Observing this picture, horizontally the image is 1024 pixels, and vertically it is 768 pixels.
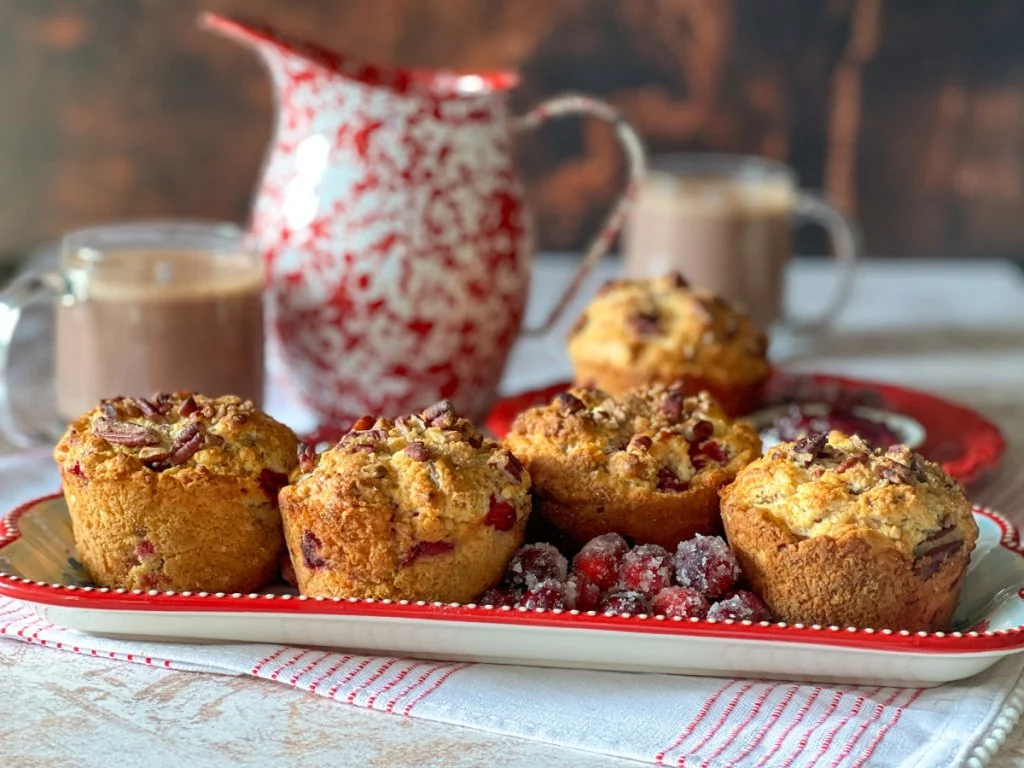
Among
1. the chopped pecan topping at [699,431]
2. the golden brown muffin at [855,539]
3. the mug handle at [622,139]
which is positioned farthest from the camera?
the mug handle at [622,139]

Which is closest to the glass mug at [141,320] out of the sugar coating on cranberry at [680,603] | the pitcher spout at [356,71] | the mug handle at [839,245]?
the pitcher spout at [356,71]

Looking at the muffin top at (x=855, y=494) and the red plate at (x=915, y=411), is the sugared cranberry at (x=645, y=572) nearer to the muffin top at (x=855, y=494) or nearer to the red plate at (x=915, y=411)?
the muffin top at (x=855, y=494)

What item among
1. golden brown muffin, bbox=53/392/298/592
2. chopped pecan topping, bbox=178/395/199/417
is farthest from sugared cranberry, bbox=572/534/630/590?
chopped pecan topping, bbox=178/395/199/417

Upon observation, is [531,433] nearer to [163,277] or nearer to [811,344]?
[163,277]

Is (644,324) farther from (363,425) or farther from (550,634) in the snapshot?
(550,634)

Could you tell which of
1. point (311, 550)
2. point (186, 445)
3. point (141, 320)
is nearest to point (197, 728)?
point (311, 550)

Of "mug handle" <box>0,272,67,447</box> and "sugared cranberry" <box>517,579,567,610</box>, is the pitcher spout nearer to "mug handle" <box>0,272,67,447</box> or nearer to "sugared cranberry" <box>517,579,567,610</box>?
"mug handle" <box>0,272,67,447</box>
